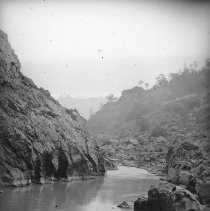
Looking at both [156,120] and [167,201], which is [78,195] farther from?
[156,120]

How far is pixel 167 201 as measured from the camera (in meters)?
27.1

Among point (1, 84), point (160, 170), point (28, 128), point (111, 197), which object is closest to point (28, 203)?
point (111, 197)

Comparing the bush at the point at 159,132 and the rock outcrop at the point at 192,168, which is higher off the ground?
the bush at the point at 159,132

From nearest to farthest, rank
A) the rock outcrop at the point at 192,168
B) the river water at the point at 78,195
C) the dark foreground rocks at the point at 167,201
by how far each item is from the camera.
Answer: the dark foreground rocks at the point at 167,201, the river water at the point at 78,195, the rock outcrop at the point at 192,168

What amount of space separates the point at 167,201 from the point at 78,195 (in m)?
11.0

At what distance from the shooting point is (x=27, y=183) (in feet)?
126

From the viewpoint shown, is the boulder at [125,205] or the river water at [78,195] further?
the boulder at [125,205]

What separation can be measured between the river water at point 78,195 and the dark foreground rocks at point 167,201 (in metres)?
2.57

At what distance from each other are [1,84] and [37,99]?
6.46 m

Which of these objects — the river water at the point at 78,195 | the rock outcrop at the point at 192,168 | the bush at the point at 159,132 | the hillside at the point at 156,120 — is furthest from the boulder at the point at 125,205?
the bush at the point at 159,132

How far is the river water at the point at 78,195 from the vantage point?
2955cm

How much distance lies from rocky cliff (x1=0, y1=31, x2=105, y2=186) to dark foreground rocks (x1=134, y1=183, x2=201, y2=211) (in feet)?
46.8

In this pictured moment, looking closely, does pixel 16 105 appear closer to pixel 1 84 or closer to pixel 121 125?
pixel 1 84

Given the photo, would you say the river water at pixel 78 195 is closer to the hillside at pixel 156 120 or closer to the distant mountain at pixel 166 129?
the distant mountain at pixel 166 129
